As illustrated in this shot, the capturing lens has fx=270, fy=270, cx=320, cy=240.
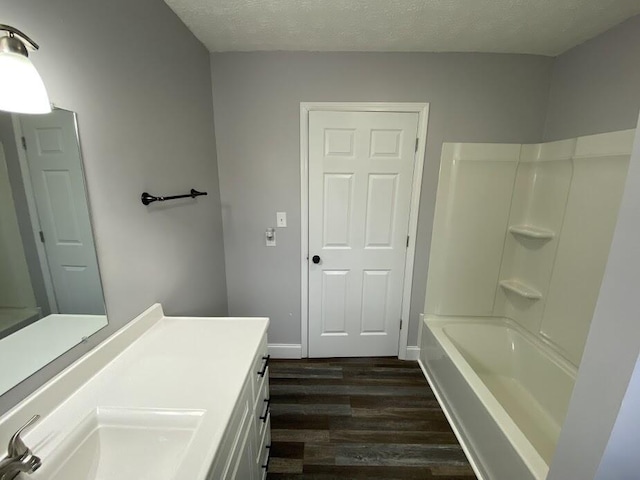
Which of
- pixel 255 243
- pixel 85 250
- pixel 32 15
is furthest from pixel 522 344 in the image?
pixel 32 15

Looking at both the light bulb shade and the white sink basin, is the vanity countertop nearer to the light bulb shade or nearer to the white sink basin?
the white sink basin

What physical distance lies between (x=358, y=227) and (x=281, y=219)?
0.62 meters

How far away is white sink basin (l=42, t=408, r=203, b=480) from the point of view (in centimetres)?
77

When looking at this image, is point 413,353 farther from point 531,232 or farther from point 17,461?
point 17,461

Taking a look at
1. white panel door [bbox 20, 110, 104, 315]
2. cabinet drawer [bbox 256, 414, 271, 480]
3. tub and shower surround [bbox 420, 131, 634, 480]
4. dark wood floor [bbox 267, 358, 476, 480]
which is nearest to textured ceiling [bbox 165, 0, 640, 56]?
tub and shower surround [bbox 420, 131, 634, 480]

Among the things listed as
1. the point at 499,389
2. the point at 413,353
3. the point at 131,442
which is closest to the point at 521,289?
the point at 499,389

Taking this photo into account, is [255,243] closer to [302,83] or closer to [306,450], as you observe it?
[302,83]

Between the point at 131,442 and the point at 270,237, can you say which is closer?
the point at 131,442

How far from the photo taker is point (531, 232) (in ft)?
6.41

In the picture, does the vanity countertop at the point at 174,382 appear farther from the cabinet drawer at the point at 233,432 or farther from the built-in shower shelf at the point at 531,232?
the built-in shower shelf at the point at 531,232

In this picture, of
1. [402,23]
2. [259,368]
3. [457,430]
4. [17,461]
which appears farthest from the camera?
[457,430]

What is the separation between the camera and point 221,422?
31.0 inches

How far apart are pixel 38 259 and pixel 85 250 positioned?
16 centimetres

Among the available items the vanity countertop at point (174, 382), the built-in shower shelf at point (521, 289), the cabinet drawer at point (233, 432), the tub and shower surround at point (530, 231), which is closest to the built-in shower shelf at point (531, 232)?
the tub and shower surround at point (530, 231)
